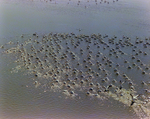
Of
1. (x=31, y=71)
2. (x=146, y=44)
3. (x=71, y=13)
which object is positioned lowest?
(x=31, y=71)

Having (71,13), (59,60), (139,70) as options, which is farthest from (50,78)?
(71,13)

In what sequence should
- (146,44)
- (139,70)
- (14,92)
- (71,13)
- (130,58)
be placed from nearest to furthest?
1. (14,92)
2. (139,70)
3. (130,58)
4. (146,44)
5. (71,13)

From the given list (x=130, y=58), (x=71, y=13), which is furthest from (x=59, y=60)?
(x=71, y=13)

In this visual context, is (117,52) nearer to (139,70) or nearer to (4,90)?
(139,70)

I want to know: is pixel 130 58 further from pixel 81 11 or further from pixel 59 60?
pixel 81 11

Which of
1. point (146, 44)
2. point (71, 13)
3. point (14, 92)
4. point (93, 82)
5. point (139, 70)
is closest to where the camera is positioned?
point (14, 92)

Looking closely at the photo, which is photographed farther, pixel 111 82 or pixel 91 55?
pixel 91 55

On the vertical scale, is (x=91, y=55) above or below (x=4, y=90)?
above
